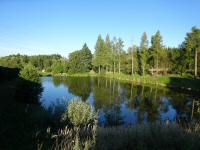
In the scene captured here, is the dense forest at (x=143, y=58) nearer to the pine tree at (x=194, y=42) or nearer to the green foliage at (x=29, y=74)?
the pine tree at (x=194, y=42)

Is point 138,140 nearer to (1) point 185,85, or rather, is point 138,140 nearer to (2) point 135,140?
(2) point 135,140

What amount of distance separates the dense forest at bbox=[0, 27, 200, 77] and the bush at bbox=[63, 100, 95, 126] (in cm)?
2248

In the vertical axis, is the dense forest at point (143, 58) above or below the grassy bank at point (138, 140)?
above

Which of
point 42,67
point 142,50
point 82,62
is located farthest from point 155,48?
point 42,67

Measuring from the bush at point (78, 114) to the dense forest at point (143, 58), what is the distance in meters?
22.5

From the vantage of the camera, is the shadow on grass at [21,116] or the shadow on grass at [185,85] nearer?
the shadow on grass at [21,116]

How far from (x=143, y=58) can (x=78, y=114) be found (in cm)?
5874

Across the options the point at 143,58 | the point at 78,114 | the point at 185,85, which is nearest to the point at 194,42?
the point at 185,85

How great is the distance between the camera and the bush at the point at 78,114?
14.1 metres

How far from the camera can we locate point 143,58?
71188 mm

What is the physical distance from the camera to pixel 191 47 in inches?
2160

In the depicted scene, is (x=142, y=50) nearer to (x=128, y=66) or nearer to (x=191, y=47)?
(x=128, y=66)

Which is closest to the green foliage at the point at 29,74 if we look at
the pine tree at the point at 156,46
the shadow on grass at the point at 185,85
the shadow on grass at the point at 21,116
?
the shadow on grass at the point at 21,116

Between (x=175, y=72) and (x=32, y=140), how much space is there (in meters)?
63.3
